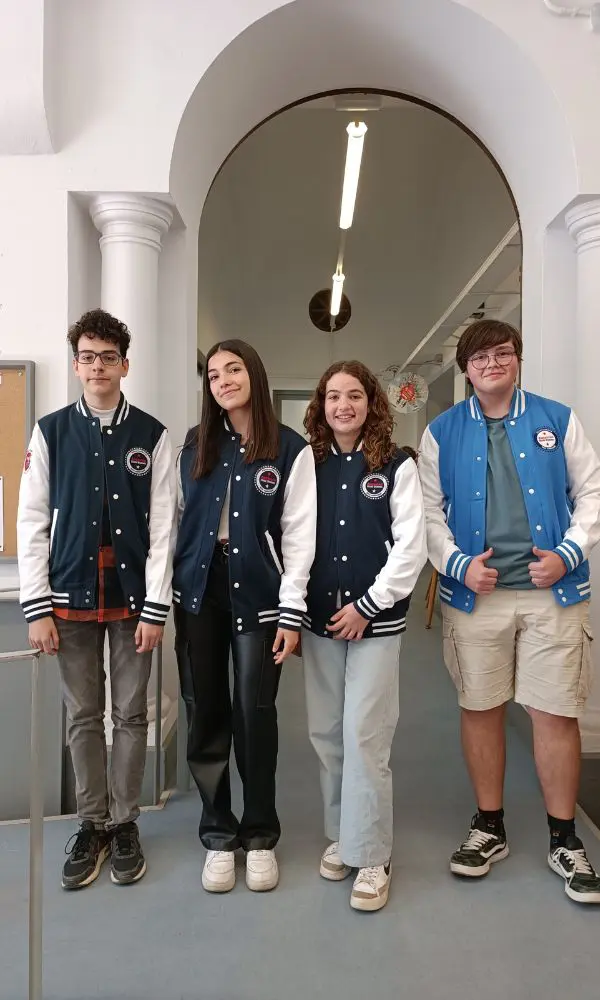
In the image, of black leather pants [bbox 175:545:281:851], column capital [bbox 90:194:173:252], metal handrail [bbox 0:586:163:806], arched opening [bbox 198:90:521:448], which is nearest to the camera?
black leather pants [bbox 175:545:281:851]

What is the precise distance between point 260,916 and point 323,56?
128 inches

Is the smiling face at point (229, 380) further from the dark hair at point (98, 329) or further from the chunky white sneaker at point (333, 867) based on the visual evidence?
the chunky white sneaker at point (333, 867)

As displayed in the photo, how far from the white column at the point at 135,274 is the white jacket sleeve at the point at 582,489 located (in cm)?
155

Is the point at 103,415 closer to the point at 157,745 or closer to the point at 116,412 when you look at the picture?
the point at 116,412

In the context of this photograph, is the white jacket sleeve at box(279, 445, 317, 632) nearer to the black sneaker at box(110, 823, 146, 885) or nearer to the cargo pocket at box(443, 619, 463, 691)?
the cargo pocket at box(443, 619, 463, 691)

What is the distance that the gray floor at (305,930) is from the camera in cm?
173

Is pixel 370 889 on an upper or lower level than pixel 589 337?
lower

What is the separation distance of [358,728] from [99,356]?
128 cm

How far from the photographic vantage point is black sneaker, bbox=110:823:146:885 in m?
2.13

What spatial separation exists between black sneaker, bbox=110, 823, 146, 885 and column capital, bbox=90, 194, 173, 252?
2076 millimetres

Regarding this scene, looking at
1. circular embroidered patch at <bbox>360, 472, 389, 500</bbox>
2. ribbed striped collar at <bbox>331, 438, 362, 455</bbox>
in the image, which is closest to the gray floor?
circular embroidered patch at <bbox>360, 472, 389, 500</bbox>

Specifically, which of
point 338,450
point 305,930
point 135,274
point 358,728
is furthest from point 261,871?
point 135,274

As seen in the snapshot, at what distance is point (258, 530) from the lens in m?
2.04

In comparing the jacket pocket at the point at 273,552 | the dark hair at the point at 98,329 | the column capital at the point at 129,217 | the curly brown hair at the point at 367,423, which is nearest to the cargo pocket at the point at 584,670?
the curly brown hair at the point at 367,423
